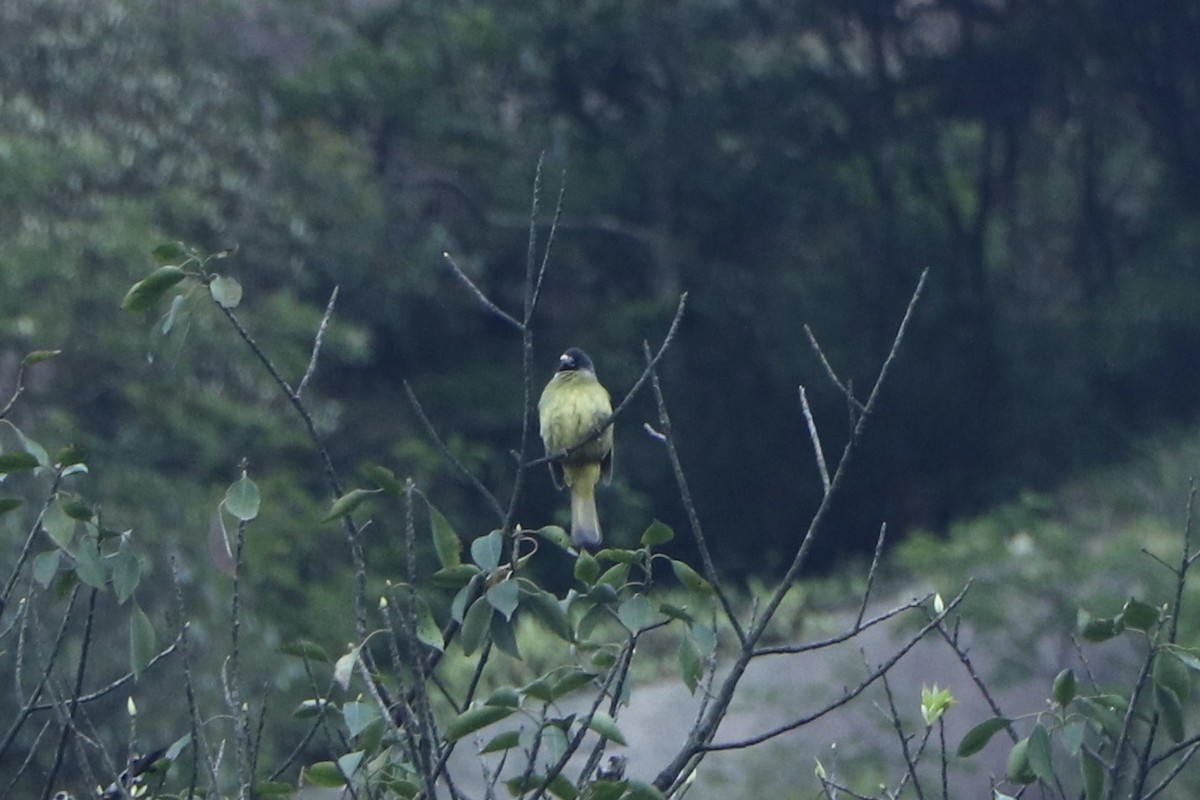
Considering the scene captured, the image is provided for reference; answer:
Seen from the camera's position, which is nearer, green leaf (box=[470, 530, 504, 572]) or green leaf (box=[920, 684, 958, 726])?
green leaf (box=[470, 530, 504, 572])

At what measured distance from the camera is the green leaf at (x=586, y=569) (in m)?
2.37

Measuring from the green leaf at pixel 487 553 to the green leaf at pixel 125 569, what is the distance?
17.2 inches

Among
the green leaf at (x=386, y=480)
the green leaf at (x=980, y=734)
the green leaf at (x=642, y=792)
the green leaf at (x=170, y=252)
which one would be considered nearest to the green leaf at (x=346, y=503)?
the green leaf at (x=386, y=480)

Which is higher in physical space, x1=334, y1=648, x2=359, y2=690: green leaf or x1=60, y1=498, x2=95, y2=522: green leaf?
x1=60, y1=498, x2=95, y2=522: green leaf

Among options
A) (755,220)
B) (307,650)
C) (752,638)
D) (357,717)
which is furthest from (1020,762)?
(755,220)

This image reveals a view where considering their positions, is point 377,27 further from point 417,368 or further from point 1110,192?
point 1110,192

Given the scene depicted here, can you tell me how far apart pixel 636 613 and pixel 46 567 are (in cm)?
73

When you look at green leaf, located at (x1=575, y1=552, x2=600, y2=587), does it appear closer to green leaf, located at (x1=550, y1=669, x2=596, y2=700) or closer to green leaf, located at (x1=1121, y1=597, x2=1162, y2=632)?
green leaf, located at (x1=550, y1=669, x2=596, y2=700)

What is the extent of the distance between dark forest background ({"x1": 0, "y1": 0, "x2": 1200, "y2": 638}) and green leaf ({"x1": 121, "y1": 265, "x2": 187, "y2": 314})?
1010 cm

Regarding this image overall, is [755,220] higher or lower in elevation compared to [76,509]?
lower

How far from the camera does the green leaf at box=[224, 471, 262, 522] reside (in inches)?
92.7

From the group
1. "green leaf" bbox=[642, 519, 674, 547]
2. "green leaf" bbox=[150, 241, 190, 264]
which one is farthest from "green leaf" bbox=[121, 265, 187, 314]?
"green leaf" bbox=[642, 519, 674, 547]

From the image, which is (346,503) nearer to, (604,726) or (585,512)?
(604,726)

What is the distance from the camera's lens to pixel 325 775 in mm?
2270
